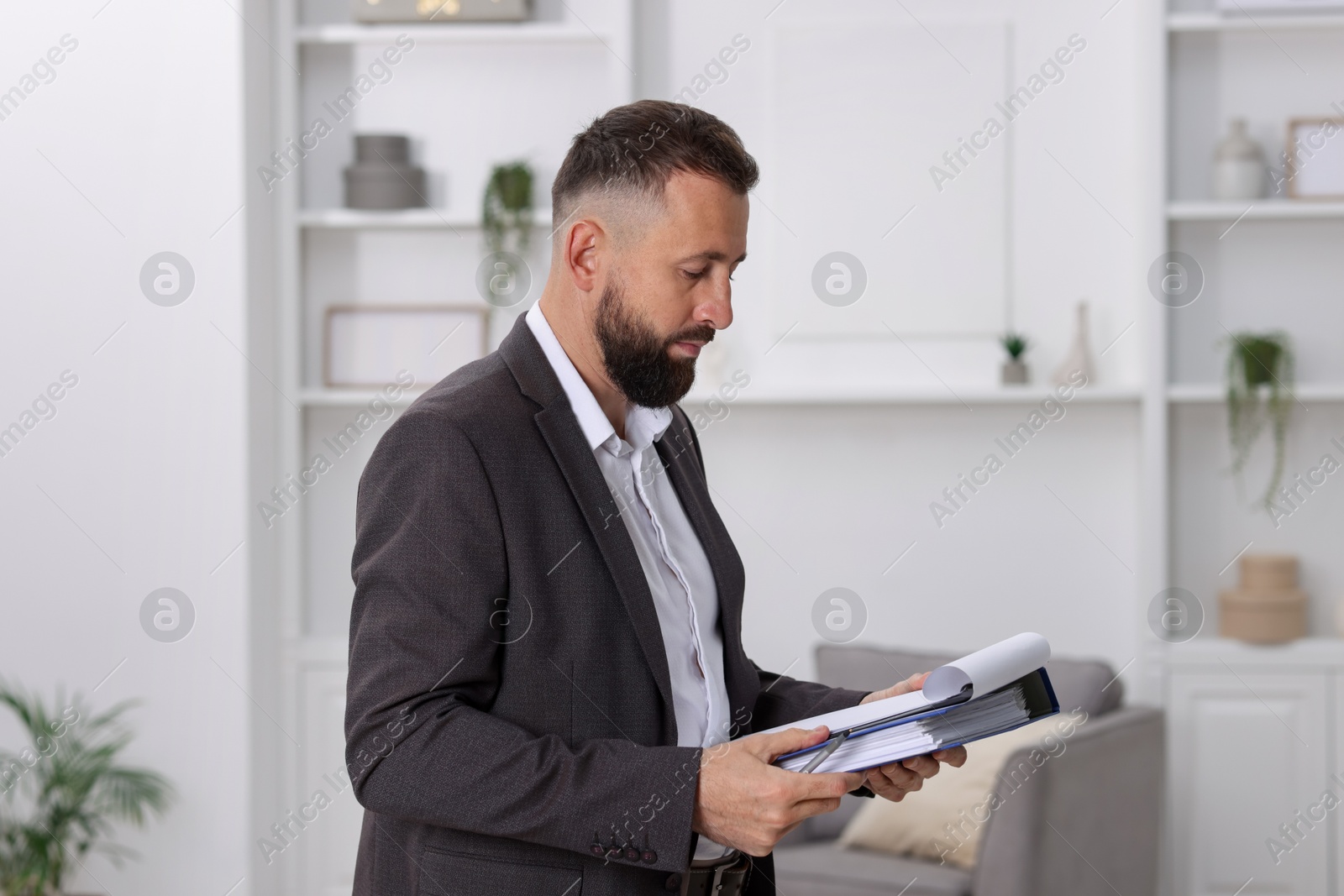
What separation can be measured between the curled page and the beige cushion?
166 centimetres

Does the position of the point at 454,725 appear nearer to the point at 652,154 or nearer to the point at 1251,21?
the point at 652,154

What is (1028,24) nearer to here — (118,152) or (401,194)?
(401,194)

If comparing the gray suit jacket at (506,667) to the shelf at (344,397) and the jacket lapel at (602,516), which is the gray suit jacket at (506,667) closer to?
the jacket lapel at (602,516)

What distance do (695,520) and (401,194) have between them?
7.91 feet

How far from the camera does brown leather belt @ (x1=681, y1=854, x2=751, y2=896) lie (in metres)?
1.30

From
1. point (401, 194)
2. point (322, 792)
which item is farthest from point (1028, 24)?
point (322, 792)

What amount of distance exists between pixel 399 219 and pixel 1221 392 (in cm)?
237

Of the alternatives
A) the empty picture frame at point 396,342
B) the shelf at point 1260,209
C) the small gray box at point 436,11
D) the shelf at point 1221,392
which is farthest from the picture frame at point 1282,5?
the empty picture frame at point 396,342

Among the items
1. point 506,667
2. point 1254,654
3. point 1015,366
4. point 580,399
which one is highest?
point 1015,366

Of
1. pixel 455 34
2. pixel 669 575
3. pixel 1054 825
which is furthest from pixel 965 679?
pixel 455 34

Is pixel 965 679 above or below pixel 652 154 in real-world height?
below

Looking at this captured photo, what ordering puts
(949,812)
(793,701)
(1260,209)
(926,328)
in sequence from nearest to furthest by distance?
(793,701) → (949,812) → (1260,209) → (926,328)

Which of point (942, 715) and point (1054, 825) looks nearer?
point (942, 715)

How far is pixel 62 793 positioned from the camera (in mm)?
3160
